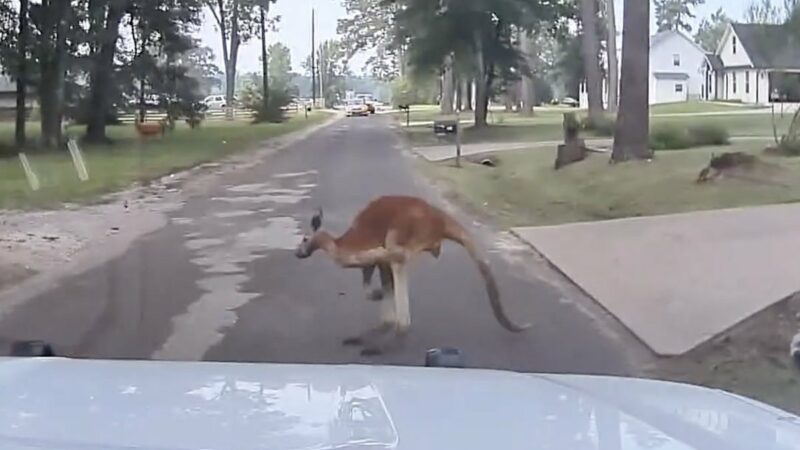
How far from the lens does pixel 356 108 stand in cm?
7825

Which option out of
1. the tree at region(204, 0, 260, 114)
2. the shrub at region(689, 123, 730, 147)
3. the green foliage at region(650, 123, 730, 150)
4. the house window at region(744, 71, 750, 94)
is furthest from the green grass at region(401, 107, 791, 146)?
the tree at region(204, 0, 260, 114)

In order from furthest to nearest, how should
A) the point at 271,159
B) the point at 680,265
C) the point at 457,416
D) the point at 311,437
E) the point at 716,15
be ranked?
the point at 716,15 → the point at 271,159 → the point at 680,265 → the point at 457,416 → the point at 311,437

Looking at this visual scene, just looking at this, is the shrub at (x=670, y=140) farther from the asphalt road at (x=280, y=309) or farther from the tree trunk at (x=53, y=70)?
the tree trunk at (x=53, y=70)

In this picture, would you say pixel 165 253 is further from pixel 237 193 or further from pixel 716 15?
pixel 716 15

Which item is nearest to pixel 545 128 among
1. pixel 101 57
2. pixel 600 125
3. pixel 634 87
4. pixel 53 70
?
pixel 600 125

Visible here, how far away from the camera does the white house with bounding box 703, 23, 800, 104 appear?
1115 inches

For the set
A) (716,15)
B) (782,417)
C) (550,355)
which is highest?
(716,15)

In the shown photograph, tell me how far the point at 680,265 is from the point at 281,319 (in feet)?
14.0

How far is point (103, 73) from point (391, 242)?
30.7 meters

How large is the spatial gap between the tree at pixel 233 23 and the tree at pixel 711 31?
612 inches

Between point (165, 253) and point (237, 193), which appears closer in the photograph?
point (165, 253)

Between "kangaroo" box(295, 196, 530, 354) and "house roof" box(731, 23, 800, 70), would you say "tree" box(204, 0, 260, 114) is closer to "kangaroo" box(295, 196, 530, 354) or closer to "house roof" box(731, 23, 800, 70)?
"house roof" box(731, 23, 800, 70)

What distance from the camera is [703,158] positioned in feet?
79.2

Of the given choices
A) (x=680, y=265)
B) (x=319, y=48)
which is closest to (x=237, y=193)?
(x=680, y=265)
